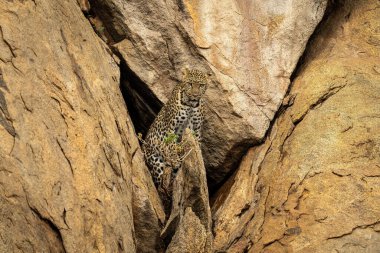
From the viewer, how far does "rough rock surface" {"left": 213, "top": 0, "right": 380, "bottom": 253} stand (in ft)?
33.0

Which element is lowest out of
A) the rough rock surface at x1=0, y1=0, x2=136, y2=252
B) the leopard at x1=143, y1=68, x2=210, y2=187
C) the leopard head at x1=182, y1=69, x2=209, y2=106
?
the rough rock surface at x1=0, y1=0, x2=136, y2=252

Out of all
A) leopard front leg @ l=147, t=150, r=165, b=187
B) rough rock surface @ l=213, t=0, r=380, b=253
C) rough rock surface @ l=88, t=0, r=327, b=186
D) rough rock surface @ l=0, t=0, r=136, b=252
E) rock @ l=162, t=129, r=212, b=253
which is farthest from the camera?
rough rock surface @ l=88, t=0, r=327, b=186

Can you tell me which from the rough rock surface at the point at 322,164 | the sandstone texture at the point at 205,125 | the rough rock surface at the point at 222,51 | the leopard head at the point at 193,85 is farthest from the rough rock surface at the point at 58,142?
the rough rock surface at the point at 322,164

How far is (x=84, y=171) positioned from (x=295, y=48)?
5.44 metres

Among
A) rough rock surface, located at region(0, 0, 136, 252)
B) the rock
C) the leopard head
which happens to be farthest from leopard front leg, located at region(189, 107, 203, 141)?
rough rock surface, located at region(0, 0, 136, 252)

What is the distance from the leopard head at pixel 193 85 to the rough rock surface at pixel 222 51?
0.19 meters

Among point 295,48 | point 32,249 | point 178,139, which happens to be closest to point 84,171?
point 32,249

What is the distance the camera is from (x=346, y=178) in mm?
10492

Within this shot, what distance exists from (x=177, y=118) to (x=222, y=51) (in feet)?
4.69

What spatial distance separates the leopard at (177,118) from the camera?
1224cm

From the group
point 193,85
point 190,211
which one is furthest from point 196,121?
point 190,211

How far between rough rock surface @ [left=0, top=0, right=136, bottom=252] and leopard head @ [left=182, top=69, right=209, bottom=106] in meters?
1.95

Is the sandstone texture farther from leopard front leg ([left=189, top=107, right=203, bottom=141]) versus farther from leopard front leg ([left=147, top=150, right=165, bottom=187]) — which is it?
leopard front leg ([left=147, top=150, right=165, bottom=187])

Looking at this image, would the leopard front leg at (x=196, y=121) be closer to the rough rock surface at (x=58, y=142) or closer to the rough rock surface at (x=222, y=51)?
the rough rock surface at (x=222, y=51)
